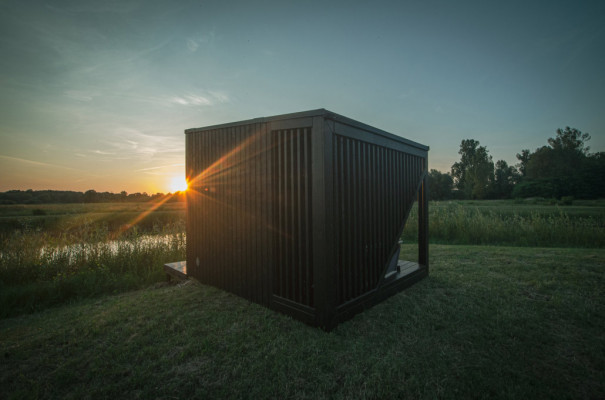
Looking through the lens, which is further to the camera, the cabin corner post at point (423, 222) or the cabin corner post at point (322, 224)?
the cabin corner post at point (423, 222)

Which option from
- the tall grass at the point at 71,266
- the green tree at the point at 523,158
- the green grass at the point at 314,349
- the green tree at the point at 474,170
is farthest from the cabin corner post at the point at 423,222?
the green tree at the point at 523,158

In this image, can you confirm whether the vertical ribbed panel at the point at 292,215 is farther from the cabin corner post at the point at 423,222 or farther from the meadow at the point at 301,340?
the cabin corner post at the point at 423,222

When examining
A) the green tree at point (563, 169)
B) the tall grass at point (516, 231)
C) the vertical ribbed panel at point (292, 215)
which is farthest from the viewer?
the green tree at point (563, 169)

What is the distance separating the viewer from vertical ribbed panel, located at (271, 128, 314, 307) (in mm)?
2709

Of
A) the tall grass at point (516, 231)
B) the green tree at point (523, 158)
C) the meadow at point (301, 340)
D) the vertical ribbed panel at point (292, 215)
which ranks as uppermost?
the green tree at point (523, 158)

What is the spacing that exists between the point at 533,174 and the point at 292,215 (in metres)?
54.0

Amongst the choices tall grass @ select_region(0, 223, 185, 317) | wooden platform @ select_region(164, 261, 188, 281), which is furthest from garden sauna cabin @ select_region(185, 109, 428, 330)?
tall grass @ select_region(0, 223, 185, 317)

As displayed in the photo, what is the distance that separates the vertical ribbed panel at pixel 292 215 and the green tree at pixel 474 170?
163 ft

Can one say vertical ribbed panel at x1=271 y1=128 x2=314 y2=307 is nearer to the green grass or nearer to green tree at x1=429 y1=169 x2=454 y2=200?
the green grass

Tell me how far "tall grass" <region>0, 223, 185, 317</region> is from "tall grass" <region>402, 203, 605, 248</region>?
7930 mm

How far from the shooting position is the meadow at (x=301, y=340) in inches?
71.5

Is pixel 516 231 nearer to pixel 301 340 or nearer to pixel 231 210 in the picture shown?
pixel 301 340

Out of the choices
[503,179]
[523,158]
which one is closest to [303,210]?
[503,179]

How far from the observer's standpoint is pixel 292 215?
2.82 meters
